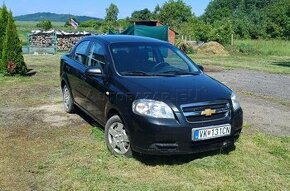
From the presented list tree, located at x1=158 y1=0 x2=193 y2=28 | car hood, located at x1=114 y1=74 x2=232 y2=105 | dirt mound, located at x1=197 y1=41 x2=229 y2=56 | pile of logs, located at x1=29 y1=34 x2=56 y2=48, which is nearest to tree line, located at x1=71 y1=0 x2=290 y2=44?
tree, located at x1=158 y1=0 x2=193 y2=28

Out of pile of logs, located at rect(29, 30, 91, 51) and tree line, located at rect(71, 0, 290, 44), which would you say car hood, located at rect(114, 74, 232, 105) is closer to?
pile of logs, located at rect(29, 30, 91, 51)

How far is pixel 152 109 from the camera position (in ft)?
15.8

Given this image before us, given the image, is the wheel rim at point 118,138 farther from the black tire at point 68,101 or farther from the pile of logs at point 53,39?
the pile of logs at point 53,39

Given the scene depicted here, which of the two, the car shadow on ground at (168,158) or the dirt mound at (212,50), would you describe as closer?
the car shadow on ground at (168,158)

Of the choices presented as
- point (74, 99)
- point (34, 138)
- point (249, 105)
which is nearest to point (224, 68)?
point (249, 105)

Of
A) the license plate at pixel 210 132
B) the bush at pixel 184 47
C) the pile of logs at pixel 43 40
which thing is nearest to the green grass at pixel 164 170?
the license plate at pixel 210 132

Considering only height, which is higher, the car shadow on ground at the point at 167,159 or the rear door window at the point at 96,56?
the rear door window at the point at 96,56

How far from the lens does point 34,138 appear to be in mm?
6352

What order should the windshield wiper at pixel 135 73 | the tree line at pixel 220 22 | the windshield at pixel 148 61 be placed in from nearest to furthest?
the windshield wiper at pixel 135 73 < the windshield at pixel 148 61 < the tree line at pixel 220 22

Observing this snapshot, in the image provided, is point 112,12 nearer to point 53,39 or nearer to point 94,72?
point 53,39

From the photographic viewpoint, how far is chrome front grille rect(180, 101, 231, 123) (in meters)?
4.77

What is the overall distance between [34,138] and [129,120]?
7.21 ft

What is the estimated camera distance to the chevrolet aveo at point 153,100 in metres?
4.75

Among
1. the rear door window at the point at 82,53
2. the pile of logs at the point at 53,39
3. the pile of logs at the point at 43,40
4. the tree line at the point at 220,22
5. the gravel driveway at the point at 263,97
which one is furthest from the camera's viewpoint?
the tree line at the point at 220,22
